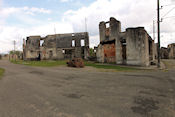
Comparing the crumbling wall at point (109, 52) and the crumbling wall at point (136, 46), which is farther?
the crumbling wall at point (109, 52)

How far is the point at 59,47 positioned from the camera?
32344 millimetres

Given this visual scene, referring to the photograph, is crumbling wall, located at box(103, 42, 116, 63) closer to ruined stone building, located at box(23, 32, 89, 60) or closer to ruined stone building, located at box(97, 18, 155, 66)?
ruined stone building, located at box(97, 18, 155, 66)

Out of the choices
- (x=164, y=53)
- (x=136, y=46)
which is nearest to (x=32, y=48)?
(x=136, y=46)

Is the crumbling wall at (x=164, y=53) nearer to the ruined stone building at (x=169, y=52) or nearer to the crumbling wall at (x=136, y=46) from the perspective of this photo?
the ruined stone building at (x=169, y=52)

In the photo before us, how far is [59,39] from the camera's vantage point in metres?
32.7

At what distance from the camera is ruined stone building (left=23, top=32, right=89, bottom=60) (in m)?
31.5

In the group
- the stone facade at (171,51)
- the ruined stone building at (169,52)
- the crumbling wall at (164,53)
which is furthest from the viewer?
the crumbling wall at (164,53)

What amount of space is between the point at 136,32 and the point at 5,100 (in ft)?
55.0

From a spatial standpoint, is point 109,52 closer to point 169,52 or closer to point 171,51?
point 171,51

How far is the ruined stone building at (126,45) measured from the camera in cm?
1504

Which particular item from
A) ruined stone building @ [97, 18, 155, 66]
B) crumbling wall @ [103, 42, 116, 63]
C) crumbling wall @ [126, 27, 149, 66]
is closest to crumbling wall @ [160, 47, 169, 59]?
ruined stone building @ [97, 18, 155, 66]

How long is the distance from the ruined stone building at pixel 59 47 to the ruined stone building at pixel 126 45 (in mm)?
9817

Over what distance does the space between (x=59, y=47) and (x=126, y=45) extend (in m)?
22.6

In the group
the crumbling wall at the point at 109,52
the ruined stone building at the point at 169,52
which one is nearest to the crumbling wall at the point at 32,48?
the crumbling wall at the point at 109,52
